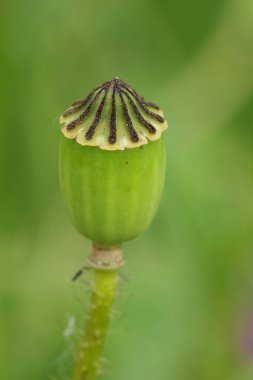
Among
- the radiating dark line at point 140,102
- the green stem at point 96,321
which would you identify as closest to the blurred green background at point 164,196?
the green stem at point 96,321

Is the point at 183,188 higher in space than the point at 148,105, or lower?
higher

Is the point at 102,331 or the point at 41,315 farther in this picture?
the point at 41,315

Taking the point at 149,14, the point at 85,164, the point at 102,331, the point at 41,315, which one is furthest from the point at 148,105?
the point at 149,14

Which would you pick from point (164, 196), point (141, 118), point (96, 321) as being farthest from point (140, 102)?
point (164, 196)

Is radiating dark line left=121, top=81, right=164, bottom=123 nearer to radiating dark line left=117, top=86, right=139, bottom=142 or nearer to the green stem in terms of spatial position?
radiating dark line left=117, top=86, right=139, bottom=142

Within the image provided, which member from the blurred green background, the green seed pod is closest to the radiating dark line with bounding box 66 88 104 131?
the green seed pod

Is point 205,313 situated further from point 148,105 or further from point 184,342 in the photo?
point 148,105

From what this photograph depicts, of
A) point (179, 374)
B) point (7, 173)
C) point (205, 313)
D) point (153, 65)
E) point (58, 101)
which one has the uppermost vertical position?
point (153, 65)
